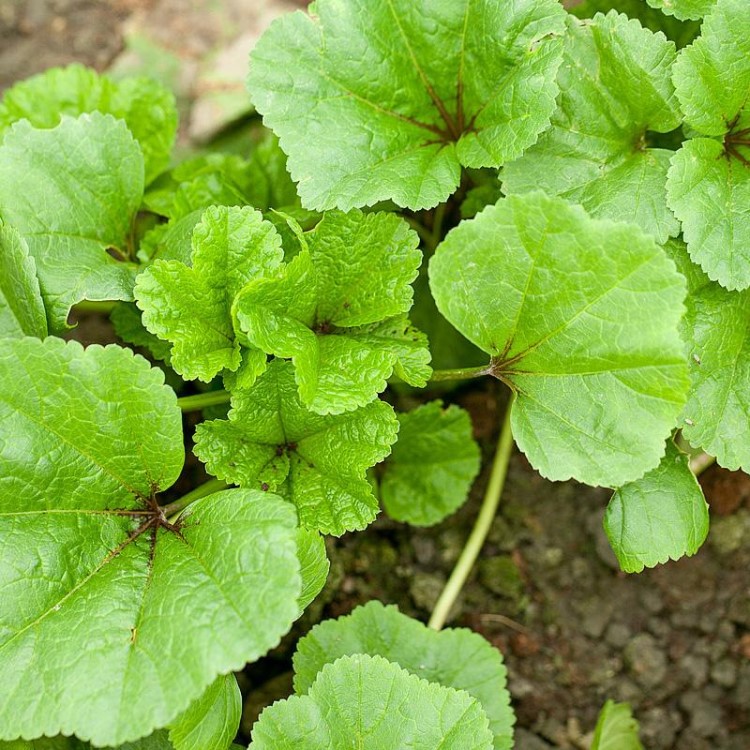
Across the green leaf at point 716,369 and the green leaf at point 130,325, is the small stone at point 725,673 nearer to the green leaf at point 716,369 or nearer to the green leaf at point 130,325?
the green leaf at point 716,369

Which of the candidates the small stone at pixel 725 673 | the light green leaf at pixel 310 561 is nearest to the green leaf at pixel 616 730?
the small stone at pixel 725 673

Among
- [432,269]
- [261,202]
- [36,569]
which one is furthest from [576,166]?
[36,569]

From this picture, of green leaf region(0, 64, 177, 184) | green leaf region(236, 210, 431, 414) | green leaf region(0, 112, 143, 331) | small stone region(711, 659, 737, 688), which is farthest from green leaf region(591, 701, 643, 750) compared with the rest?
green leaf region(0, 64, 177, 184)

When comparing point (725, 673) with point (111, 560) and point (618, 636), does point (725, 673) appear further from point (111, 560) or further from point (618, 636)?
point (111, 560)

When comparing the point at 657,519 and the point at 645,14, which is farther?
Answer: the point at 645,14

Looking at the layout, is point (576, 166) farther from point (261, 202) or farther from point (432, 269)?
point (261, 202)

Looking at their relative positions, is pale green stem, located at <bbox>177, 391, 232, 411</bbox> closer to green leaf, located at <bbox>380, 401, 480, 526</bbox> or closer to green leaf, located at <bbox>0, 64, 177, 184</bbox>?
green leaf, located at <bbox>380, 401, 480, 526</bbox>

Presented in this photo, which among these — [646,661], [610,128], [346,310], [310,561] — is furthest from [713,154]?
[646,661]

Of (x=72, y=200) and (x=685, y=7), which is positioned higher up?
(x=72, y=200)
